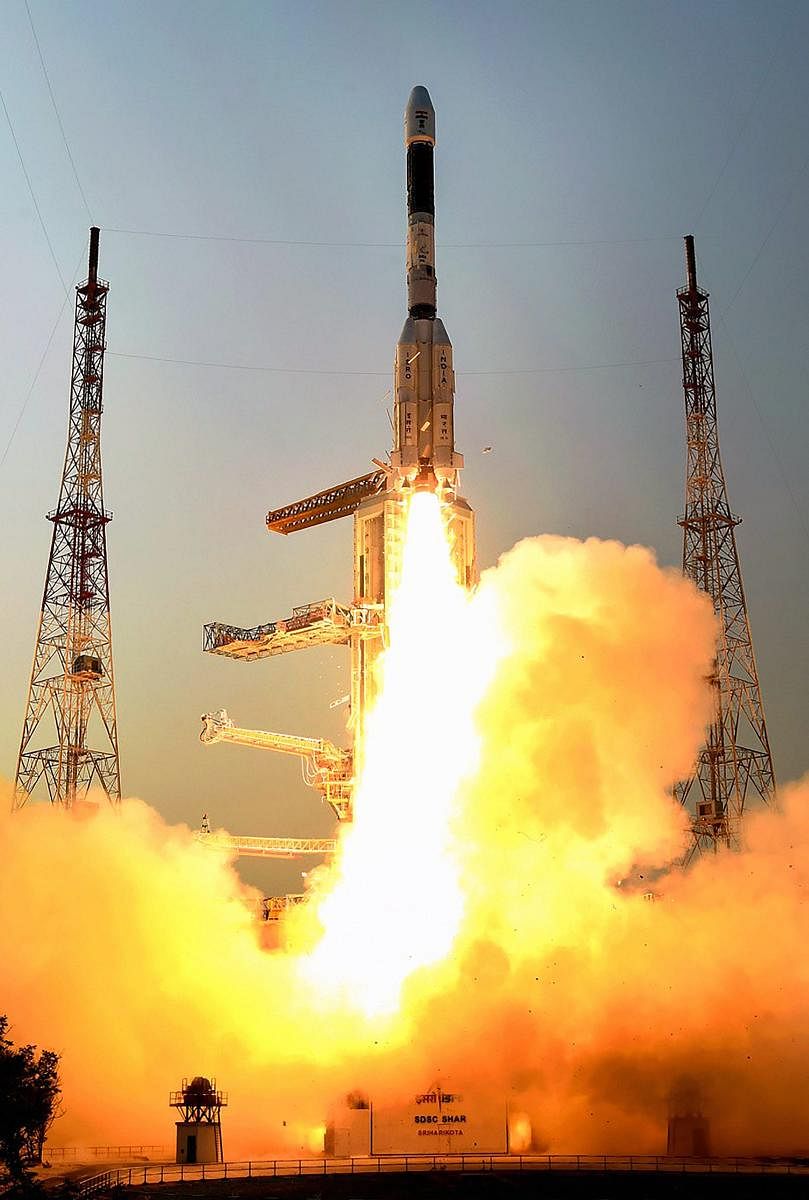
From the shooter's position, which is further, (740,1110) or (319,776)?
(319,776)

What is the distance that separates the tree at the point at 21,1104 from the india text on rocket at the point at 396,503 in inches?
976

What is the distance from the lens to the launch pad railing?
41250 millimetres

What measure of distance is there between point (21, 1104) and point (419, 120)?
38485mm

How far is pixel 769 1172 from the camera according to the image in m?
41.1

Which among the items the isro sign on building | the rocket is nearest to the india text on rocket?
the rocket

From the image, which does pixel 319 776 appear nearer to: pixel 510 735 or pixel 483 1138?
pixel 510 735

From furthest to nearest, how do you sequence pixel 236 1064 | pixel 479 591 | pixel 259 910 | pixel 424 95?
pixel 259 910 → pixel 424 95 → pixel 479 591 → pixel 236 1064

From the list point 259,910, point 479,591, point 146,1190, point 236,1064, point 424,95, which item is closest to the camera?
point 146,1190

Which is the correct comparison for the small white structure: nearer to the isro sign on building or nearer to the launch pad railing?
the launch pad railing

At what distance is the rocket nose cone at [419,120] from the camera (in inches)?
2354

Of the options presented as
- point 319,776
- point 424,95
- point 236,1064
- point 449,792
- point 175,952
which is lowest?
point 236,1064

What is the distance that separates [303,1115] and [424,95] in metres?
37.6

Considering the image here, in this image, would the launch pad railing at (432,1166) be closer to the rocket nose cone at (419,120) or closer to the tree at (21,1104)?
the tree at (21,1104)

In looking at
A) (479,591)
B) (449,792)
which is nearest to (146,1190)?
(449,792)
